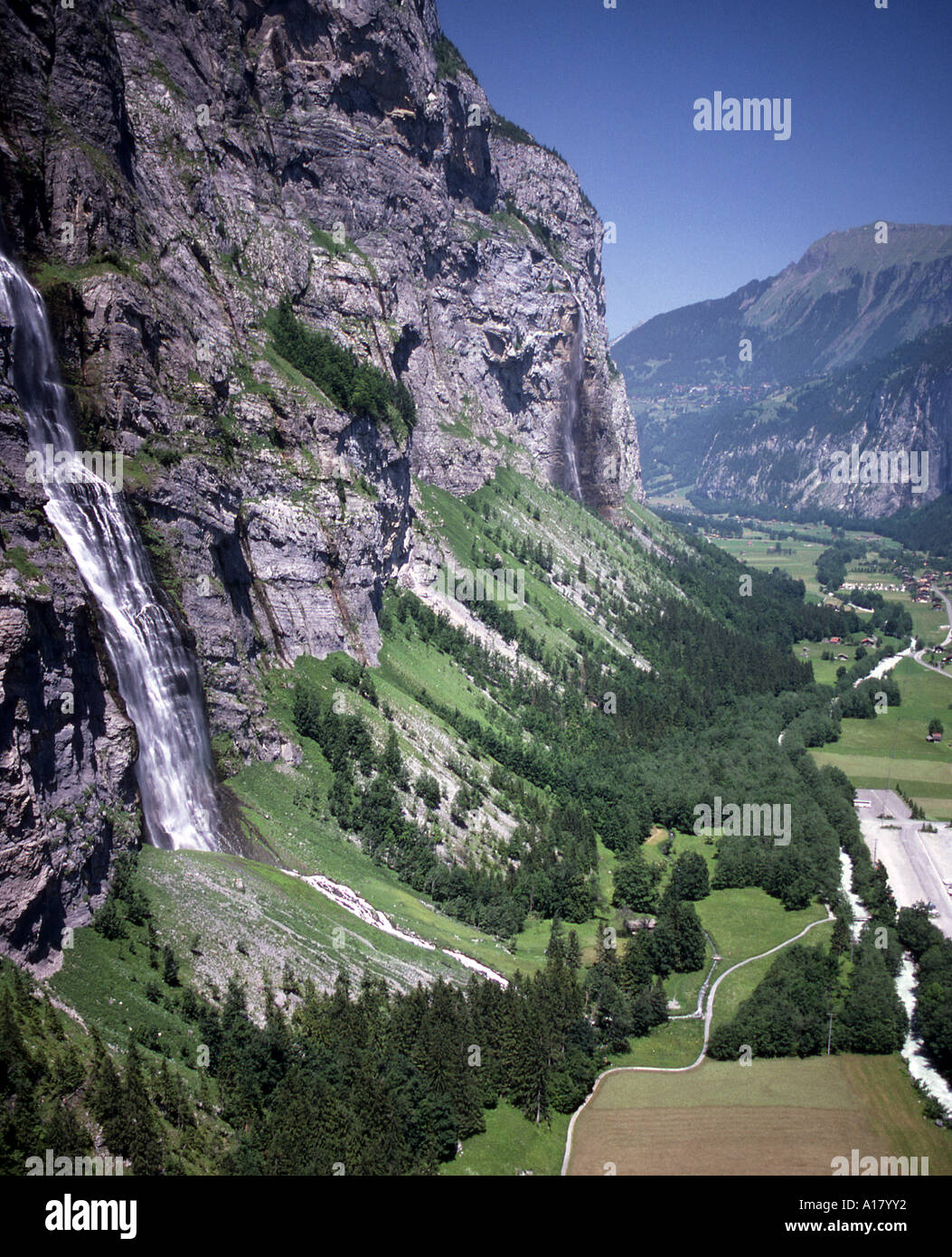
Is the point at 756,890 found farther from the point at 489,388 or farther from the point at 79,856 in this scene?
the point at 489,388

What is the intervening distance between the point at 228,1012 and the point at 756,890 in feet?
205

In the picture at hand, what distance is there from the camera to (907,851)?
340 feet

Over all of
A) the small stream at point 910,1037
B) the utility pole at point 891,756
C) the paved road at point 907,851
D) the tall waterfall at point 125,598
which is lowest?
the small stream at point 910,1037

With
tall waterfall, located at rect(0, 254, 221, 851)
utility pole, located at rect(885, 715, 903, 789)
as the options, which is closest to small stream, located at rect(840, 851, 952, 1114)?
utility pole, located at rect(885, 715, 903, 789)

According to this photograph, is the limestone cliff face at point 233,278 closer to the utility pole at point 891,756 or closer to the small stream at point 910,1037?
the small stream at point 910,1037

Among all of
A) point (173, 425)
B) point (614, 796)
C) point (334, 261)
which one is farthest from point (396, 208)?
point (614, 796)

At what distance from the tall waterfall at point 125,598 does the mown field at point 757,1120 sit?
106 ft

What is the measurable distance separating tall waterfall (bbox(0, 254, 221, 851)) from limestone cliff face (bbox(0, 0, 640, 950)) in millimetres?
3669

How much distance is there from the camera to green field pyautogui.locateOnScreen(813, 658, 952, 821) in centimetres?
12569

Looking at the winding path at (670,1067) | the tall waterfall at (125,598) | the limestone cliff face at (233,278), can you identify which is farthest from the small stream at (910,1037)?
the limestone cliff face at (233,278)

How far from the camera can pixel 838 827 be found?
106 metres

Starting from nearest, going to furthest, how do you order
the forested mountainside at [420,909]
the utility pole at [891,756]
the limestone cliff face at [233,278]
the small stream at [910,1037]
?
the forested mountainside at [420,909] → the small stream at [910,1037] → the limestone cliff face at [233,278] → the utility pole at [891,756]

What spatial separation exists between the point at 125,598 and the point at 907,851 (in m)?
89.0

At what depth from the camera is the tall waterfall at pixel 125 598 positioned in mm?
59750
